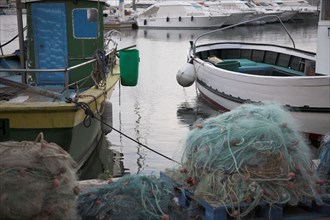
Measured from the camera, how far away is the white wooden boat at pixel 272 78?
31.7 feet

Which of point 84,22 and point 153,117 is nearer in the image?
point 84,22

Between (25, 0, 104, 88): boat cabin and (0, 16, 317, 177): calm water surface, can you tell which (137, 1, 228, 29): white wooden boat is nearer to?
(0, 16, 317, 177): calm water surface

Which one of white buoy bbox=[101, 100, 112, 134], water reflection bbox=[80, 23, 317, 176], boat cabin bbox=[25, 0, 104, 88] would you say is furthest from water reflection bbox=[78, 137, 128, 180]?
boat cabin bbox=[25, 0, 104, 88]

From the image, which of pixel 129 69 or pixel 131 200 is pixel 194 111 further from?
pixel 131 200

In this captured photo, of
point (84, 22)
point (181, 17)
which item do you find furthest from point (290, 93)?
point (181, 17)

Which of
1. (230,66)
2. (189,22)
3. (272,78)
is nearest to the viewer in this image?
(272,78)

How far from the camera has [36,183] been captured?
380 cm

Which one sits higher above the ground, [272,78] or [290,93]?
[272,78]

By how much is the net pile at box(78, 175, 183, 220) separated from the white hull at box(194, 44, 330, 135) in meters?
4.58

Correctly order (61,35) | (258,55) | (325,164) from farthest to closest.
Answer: (258,55)
(61,35)
(325,164)

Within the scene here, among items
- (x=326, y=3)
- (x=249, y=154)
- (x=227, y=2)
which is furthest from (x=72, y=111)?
(x=227, y=2)

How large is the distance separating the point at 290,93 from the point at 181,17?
4950 centimetres

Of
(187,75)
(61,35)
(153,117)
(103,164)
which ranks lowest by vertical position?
(103,164)

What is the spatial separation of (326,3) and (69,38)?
17.5 feet
